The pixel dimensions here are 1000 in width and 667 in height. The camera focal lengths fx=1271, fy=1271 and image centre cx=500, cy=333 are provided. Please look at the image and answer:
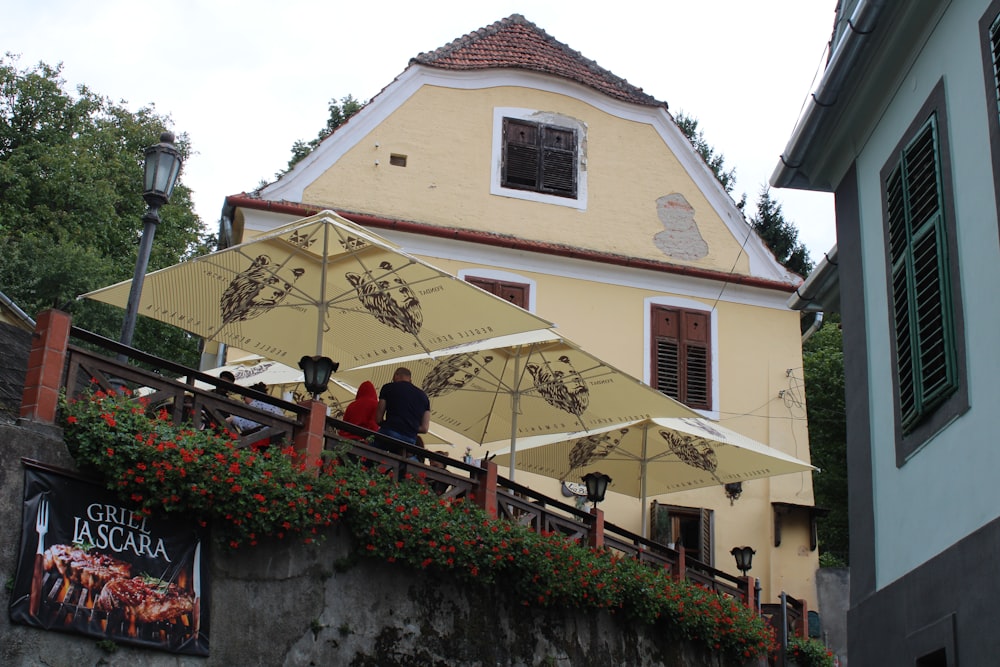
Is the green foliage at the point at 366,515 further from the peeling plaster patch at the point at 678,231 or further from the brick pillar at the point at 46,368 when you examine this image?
the peeling plaster patch at the point at 678,231

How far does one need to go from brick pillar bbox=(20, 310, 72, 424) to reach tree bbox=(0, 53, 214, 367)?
17261mm

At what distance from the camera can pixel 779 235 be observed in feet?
125

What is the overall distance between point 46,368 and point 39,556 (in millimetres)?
1466

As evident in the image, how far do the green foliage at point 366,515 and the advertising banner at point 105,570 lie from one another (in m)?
0.22

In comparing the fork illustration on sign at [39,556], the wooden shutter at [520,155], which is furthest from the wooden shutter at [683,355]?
the fork illustration on sign at [39,556]

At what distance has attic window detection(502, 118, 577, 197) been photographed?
21.5 metres

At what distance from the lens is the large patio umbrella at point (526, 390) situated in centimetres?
1470

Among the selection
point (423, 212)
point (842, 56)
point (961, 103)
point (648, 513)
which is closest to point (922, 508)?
point (961, 103)

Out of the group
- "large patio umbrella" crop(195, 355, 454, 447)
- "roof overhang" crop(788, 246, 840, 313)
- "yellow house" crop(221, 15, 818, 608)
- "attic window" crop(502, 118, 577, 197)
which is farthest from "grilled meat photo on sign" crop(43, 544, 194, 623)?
"attic window" crop(502, 118, 577, 197)

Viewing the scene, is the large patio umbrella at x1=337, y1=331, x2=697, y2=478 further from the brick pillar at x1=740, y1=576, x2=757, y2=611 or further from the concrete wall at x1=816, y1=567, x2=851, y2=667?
the concrete wall at x1=816, y1=567, x2=851, y2=667

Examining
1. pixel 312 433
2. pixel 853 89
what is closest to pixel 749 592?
pixel 312 433

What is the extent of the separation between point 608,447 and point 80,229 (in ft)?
63.8

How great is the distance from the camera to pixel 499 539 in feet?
40.2

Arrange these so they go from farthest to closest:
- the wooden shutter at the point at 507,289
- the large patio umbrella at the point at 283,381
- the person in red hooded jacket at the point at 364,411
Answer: the wooden shutter at the point at 507,289, the large patio umbrella at the point at 283,381, the person in red hooded jacket at the point at 364,411
